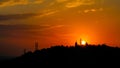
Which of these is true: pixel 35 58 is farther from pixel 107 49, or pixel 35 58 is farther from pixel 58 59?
pixel 107 49

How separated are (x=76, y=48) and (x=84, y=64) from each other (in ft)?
24.9

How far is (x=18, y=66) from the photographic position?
259ft

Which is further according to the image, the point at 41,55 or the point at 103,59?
the point at 41,55

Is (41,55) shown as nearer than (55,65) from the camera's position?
No

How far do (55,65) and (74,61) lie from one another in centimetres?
399

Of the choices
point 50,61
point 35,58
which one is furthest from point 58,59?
point 35,58

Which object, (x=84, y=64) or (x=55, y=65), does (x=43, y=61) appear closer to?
(x=55, y=65)

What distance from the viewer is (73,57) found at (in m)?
76.9

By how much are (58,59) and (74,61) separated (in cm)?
352

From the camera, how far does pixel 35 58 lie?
81.1 meters

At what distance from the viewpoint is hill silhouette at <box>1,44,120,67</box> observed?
7481 cm

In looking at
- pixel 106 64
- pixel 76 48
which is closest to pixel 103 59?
pixel 106 64

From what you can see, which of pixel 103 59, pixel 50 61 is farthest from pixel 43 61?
pixel 103 59

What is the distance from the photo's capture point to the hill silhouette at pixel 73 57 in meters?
74.8
